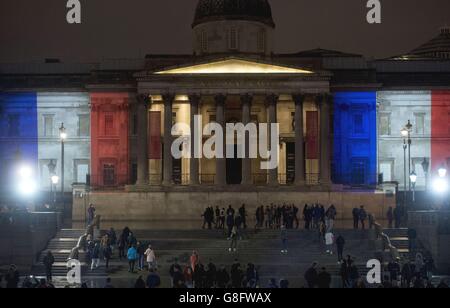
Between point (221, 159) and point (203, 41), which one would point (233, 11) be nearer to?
point (203, 41)

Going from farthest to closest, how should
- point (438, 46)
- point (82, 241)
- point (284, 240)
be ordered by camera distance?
point (438, 46), point (82, 241), point (284, 240)

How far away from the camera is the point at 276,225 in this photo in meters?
56.9

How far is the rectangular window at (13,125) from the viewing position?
74.9 m

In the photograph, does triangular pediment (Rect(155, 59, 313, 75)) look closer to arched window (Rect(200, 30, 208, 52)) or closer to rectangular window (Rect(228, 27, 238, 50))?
rectangular window (Rect(228, 27, 238, 50))

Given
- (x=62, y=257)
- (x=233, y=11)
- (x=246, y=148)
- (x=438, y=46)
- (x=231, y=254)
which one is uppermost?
(x=438, y=46)

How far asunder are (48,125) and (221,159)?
599 inches

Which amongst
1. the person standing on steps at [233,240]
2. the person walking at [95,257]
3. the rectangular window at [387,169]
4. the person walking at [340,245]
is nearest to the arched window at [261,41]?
the rectangular window at [387,169]

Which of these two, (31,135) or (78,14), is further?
(31,135)

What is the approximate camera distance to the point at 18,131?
246 ft

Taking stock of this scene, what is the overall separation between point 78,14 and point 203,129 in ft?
46.0

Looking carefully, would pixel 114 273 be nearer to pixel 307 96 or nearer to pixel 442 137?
pixel 307 96

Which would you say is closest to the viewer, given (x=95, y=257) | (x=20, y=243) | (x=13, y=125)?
(x=95, y=257)

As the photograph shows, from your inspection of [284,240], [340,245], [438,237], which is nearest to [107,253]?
[284,240]

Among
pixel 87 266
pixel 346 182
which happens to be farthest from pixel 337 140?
pixel 87 266
